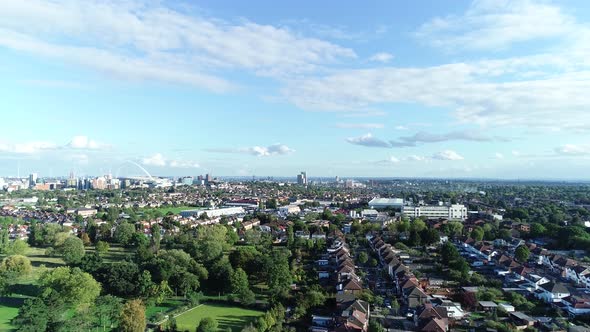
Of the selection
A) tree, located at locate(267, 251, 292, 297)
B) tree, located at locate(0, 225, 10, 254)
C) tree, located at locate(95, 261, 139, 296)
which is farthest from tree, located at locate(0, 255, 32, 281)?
tree, located at locate(267, 251, 292, 297)

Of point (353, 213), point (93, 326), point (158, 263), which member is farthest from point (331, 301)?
point (353, 213)

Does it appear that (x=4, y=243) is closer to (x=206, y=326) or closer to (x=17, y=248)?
(x=17, y=248)

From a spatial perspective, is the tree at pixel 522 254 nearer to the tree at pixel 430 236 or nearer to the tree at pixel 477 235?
the tree at pixel 430 236

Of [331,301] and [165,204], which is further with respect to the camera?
[165,204]

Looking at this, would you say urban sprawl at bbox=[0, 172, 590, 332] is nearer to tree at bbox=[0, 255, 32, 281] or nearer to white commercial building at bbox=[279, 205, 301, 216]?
tree at bbox=[0, 255, 32, 281]

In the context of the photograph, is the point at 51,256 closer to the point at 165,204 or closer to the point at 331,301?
the point at 331,301

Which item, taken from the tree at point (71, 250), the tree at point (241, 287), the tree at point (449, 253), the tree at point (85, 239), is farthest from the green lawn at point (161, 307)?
the tree at point (85, 239)

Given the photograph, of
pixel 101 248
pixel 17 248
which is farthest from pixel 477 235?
pixel 17 248
